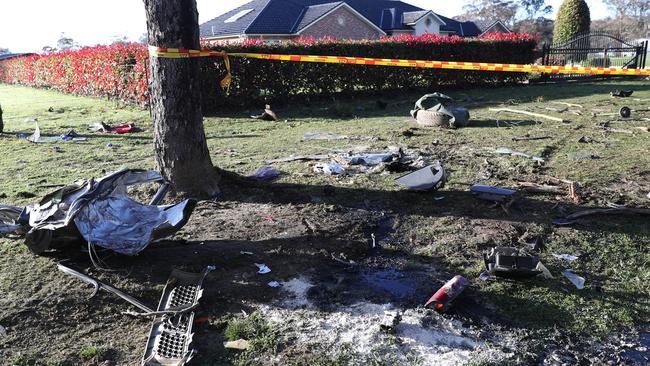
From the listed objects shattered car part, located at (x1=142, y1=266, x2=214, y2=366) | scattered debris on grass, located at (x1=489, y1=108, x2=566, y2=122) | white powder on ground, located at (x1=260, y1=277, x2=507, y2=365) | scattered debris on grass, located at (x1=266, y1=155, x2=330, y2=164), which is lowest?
white powder on ground, located at (x1=260, y1=277, x2=507, y2=365)

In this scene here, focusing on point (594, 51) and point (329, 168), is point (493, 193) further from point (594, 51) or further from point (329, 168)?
point (594, 51)

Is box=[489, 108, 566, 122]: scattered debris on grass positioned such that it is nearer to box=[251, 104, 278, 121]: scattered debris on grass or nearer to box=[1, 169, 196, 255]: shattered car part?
box=[251, 104, 278, 121]: scattered debris on grass

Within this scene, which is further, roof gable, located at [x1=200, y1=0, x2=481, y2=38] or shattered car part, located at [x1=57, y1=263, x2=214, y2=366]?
roof gable, located at [x1=200, y1=0, x2=481, y2=38]

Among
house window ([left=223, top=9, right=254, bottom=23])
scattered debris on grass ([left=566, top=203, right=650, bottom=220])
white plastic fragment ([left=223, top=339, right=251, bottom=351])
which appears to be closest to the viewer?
white plastic fragment ([left=223, top=339, right=251, bottom=351])

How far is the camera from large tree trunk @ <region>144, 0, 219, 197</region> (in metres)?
5.58

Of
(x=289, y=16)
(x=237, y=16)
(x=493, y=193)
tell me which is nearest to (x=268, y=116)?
(x=493, y=193)

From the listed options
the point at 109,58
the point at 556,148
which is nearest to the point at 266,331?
the point at 556,148

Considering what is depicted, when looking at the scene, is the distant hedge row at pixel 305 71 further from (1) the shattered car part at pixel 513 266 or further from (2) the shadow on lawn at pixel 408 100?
(1) the shattered car part at pixel 513 266

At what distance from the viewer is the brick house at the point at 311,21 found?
106ft

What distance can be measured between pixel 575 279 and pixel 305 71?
13.2m

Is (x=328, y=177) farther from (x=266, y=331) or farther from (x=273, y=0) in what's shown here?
(x=273, y=0)

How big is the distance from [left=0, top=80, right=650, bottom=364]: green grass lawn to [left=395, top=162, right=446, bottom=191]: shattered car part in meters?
0.15

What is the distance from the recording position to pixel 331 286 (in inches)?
158

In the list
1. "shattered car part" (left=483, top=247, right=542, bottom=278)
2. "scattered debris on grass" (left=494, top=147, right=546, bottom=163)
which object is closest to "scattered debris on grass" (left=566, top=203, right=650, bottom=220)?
"shattered car part" (left=483, top=247, right=542, bottom=278)
